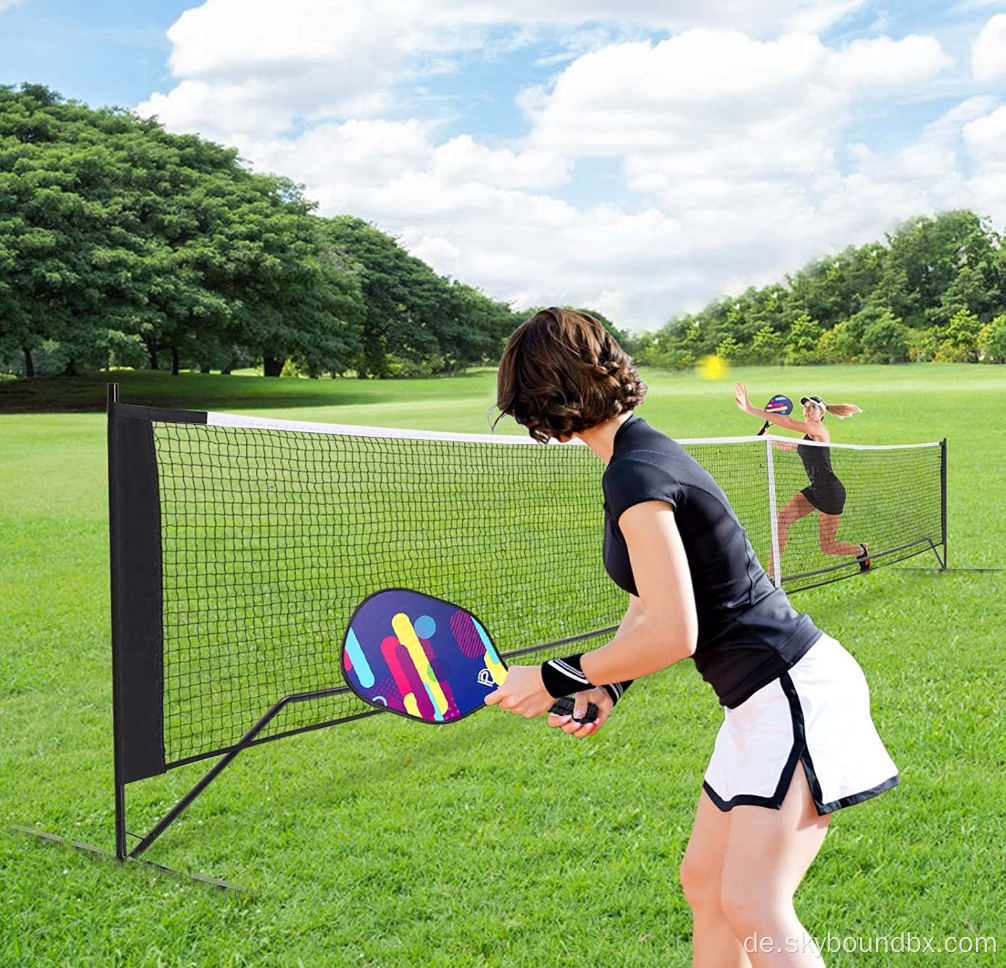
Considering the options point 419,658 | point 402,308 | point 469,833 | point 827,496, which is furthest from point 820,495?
point 402,308

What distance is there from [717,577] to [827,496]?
835 centimetres

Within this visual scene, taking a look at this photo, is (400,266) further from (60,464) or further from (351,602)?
(351,602)

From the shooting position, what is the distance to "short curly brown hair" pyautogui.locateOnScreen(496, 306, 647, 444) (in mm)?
2334

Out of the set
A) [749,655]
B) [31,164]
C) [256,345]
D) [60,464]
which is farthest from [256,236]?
[749,655]

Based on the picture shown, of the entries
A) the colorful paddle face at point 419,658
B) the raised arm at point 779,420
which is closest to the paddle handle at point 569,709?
the colorful paddle face at point 419,658

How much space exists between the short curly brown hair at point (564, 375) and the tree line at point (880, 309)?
5486cm

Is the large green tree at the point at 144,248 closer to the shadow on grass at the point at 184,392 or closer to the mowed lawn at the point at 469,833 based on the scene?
the shadow on grass at the point at 184,392

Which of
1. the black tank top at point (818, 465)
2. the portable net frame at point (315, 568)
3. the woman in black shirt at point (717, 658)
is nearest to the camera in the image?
the woman in black shirt at point (717, 658)

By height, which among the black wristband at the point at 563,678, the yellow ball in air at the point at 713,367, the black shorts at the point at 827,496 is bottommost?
the black shorts at the point at 827,496

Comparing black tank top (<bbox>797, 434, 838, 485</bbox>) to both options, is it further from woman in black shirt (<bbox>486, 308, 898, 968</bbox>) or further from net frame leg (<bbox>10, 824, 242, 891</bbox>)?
woman in black shirt (<bbox>486, 308, 898, 968</bbox>)

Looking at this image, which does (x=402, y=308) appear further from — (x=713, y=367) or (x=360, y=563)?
(x=360, y=563)

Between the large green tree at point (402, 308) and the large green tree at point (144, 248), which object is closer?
the large green tree at point (144, 248)

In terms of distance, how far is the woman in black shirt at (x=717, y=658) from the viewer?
216 cm

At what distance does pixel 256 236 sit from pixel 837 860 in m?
44.6
